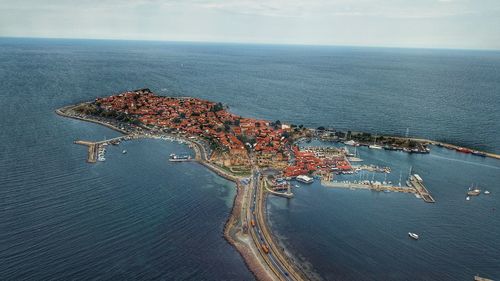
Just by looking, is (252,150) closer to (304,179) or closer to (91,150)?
(304,179)

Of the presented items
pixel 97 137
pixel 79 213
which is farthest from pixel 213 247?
pixel 97 137

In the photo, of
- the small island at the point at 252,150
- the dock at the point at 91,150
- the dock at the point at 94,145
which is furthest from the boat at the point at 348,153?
the dock at the point at 91,150

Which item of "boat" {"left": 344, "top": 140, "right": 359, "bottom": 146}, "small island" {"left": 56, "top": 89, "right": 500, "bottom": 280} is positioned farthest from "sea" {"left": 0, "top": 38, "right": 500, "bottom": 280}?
"boat" {"left": 344, "top": 140, "right": 359, "bottom": 146}

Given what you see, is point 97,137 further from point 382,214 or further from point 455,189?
point 455,189

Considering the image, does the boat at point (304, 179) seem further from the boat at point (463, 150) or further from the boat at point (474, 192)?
the boat at point (463, 150)

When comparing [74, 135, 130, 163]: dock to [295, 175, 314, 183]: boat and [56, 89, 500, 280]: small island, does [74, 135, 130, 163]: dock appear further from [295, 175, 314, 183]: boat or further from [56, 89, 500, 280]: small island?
[295, 175, 314, 183]: boat

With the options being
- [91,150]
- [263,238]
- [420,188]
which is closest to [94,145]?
[91,150]
